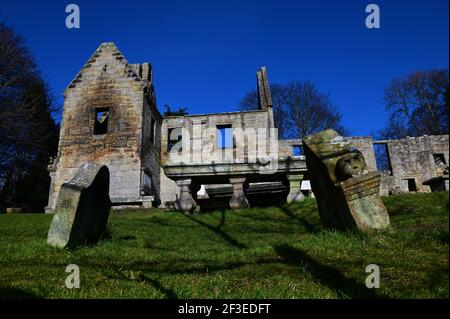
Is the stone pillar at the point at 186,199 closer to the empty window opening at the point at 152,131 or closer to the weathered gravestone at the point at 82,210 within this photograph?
the weathered gravestone at the point at 82,210

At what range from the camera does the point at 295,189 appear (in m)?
10.6

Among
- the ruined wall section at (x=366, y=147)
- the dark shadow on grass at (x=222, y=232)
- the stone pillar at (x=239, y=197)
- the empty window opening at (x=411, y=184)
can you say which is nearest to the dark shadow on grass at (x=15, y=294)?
the dark shadow on grass at (x=222, y=232)

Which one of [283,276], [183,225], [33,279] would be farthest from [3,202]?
[283,276]

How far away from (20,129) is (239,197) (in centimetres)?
1782

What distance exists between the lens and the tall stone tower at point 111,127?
16891mm

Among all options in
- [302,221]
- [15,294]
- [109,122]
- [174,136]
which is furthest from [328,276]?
[174,136]

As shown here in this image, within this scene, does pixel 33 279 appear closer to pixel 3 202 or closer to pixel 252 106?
pixel 3 202

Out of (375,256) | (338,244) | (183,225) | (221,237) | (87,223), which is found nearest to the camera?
(375,256)

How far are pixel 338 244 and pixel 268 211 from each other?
5.15 meters

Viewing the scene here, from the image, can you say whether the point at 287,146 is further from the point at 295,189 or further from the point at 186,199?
the point at 186,199

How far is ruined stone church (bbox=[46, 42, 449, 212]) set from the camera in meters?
10.6

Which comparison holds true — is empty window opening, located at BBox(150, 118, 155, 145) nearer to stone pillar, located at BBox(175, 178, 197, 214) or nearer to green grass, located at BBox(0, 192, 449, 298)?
stone pillar, located at BBox(175, 178, 197, 214)

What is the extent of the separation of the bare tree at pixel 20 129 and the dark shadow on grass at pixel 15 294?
69.0ft

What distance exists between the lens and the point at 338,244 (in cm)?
407
